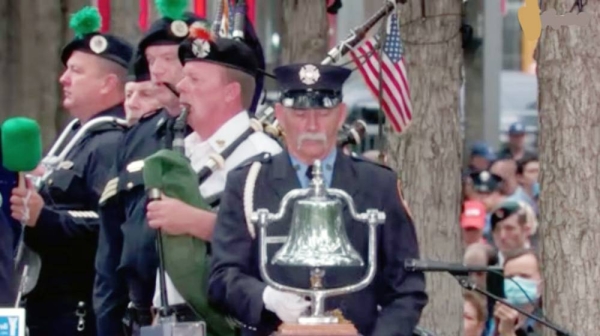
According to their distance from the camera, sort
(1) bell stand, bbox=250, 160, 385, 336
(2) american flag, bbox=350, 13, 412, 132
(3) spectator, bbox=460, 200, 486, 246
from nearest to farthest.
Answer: (1) bell stand, bbox=250, 160, 385, 336 → (2) american flag, bbox=350, 13, 412, 132 → (3) spectator, bbox=460, 200, 486, 246

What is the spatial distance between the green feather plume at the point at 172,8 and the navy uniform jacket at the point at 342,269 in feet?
6.14

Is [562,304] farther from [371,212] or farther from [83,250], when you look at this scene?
[83,250]

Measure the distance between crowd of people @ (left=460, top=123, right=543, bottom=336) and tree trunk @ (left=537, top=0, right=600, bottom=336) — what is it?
0.30 meters

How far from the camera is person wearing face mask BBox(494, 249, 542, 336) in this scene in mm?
11594

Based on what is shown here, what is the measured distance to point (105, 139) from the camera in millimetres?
10586

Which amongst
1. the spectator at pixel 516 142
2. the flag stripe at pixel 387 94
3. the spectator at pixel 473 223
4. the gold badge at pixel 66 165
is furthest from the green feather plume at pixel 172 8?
the spectator at pixel 516 142

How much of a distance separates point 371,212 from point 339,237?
163 millimetres

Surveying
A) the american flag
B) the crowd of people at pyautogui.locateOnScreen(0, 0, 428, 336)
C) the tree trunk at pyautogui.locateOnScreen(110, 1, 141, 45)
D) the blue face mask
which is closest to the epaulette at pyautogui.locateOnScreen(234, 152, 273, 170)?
the crowd of people at pyautogui.locateOnScreen(0, 0, 428, 336)

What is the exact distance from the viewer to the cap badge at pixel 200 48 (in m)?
9.20

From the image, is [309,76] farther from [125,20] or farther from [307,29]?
[125,20]

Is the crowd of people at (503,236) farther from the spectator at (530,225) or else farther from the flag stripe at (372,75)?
the flag stripe at (372,75)

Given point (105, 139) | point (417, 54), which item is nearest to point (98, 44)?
point (105, 139)

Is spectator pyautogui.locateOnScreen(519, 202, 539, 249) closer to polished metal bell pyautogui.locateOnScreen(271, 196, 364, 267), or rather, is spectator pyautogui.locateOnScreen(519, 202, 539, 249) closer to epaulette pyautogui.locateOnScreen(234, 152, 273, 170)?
epaulette pyautogui.locateOnScreen(234, 152, 273, 170)

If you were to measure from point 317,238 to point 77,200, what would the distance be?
297 centimetres
